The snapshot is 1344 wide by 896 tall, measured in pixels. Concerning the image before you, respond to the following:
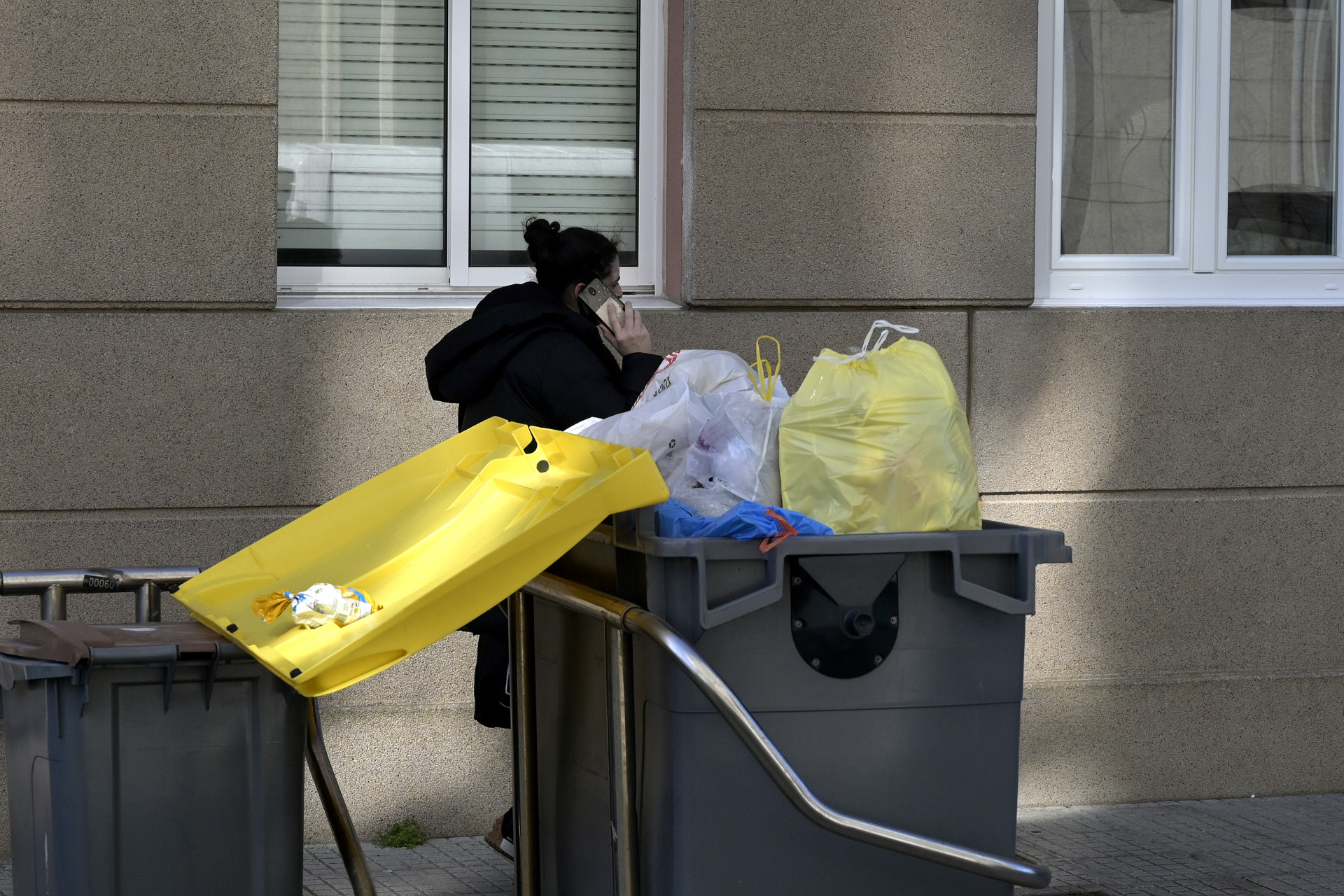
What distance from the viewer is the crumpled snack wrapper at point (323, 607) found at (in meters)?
2.59

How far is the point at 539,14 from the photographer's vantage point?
529cm

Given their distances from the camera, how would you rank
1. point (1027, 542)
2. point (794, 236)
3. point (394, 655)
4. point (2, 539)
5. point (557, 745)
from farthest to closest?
1. point (794, 236)
2. point (2, 539)
3. point (557, 745)
4. point (1027, 542)
5. point (394, 655)

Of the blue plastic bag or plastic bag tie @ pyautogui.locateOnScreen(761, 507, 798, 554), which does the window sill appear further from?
plastic bag tie @ pyautogui.locateOnScreen(761, 507, 798, 554)

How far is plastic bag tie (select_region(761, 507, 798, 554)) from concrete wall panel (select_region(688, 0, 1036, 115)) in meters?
2.66

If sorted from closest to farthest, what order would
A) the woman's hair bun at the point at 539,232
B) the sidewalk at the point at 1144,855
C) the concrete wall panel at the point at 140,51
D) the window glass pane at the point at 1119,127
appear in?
the woman's hair bun at the point at 539,232 → the sidewalk at the point at 1144,855 → the concrete wall panel at the point at 140,51 → the window glass pane at the point at 1119,127

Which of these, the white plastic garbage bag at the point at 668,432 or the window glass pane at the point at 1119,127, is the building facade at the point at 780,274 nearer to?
the window glass pane at the point at 1119,127

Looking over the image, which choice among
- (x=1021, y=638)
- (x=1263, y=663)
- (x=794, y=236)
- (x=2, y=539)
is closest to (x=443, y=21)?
(x=794, y=236)

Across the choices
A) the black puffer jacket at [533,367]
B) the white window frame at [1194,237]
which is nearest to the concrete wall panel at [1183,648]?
the white window frame at [1194,237]

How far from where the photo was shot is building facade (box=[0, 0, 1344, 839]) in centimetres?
464

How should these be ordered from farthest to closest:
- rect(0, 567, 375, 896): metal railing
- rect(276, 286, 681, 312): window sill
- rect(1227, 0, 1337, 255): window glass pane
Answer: rect(1227, 0, 1337, 255): window glass pane < rect(276, 286, 681, 312): window sill < rect(0, 567, 375, 896): metal railing

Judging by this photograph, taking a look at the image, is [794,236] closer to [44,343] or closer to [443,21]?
[443,21]

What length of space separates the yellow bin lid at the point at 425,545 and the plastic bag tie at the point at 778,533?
203 millimetres

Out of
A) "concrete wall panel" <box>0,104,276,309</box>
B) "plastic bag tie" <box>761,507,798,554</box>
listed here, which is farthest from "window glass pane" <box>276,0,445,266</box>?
"plastic bag tie" <box>761,507,798,554</box>

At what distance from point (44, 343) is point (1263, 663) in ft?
14.5
